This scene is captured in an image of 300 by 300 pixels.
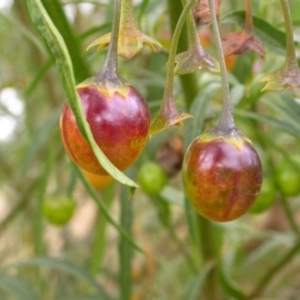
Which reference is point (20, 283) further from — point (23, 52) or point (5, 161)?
point (23, 52)

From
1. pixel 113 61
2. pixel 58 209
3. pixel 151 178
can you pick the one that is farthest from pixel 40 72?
pixel 113 61

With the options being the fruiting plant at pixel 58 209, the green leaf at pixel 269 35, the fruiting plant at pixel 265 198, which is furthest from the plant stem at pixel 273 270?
the green leaf at pixel 269 35

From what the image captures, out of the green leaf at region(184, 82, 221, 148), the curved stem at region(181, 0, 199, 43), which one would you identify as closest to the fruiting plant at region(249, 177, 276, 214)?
the green leaf at region(184, 82, 221, 148)

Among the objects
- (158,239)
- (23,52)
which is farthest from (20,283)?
(158,239)

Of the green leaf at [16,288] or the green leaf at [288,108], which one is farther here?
the green leaf at [16,288]

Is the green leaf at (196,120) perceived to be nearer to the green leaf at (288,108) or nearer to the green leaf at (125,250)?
the green leaf at (288,108)

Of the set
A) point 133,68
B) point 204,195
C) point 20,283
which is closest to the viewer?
point 204,195

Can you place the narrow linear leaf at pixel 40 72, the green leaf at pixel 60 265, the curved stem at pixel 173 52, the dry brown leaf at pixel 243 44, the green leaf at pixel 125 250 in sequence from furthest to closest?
1. the green leaf at pixel 60 265
2. the green leaf at pixel 125 250
3. the narrow linear leaf at pixel 40 72
4. the dry brown leaf at pixel 243 44
5. the curved stem at pixel 173 52

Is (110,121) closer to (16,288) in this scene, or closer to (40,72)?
(40,72)
